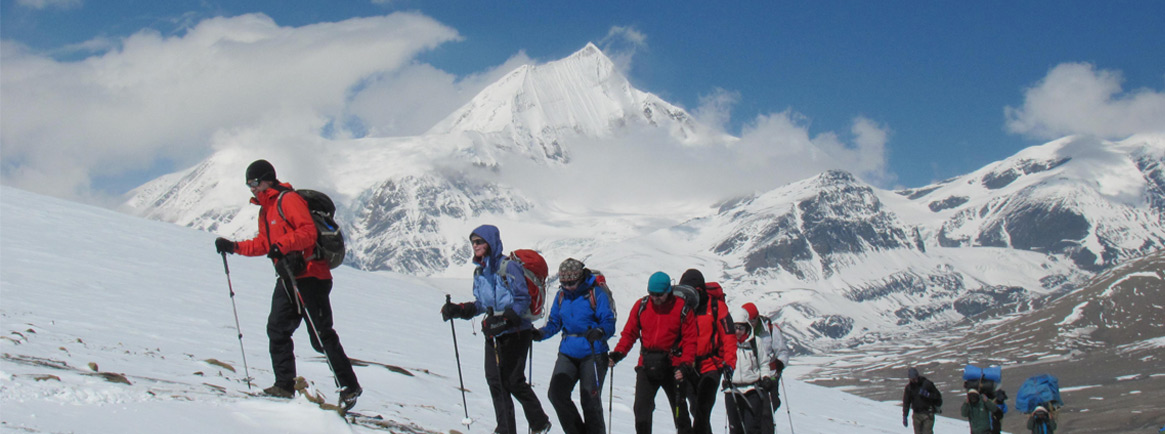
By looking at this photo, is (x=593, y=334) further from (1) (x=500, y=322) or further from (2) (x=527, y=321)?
(1) (x=500, y=322)

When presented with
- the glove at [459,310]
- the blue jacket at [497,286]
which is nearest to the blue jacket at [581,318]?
the blue jacket at [497,286]

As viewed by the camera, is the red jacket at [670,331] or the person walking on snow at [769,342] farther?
the person walking on snow at [769,342]

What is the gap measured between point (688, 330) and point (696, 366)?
0.50 m

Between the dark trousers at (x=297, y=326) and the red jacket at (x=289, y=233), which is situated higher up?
the red jacket at (x=289, y=233)

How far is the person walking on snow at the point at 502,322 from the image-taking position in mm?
9648

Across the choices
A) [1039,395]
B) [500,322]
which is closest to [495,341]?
[500,322]

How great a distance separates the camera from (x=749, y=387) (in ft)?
42.3

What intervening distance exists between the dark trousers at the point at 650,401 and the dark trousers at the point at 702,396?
16 cm

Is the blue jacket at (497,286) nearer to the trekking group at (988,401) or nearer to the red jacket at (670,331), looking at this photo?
the red jacket at (670,331)

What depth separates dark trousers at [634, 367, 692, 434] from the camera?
10812 mm

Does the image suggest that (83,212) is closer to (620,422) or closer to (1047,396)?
(620,422)

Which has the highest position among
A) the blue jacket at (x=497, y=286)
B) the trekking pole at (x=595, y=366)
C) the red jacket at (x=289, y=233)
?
the red jacket at (x=289, y=233)

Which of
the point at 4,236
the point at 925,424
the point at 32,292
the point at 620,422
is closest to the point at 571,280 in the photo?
the point at 620,422

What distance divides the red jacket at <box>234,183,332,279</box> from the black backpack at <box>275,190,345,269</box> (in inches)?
2.4
